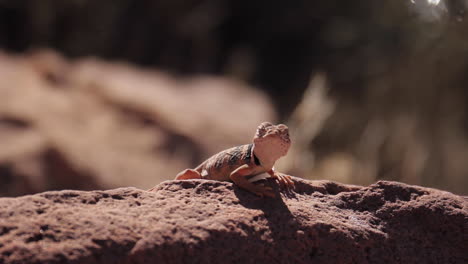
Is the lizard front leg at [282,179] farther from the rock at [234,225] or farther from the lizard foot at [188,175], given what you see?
the lizard foot at [188,175]

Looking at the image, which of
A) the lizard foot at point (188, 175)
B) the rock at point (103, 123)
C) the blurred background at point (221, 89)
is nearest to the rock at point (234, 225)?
the lizard foot at point (188, 175)

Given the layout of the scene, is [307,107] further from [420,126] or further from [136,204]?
[136,204]

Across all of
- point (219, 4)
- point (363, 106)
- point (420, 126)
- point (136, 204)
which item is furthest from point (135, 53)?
point (136, 204)

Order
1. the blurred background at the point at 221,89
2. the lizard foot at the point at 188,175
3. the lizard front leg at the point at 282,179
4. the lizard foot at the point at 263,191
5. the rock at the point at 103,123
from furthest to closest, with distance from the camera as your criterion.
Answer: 1. the blurred background at the point at 221,89
2. the rock at the point at 103,123
3. the lizard foot at the point at 188,175
4. the lizard front leg at the point at 282,179
5. the lizard foot at the point at 263,191

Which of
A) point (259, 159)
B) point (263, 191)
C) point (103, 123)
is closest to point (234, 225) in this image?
point (263, 191)

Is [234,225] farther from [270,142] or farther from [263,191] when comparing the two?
[270,142]

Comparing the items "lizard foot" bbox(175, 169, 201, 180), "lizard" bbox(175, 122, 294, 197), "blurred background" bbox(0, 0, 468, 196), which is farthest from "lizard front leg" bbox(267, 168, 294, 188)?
"blurred background" bbox(0, 0, 468, 196)

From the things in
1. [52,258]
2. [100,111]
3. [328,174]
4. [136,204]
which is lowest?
[52,258]
